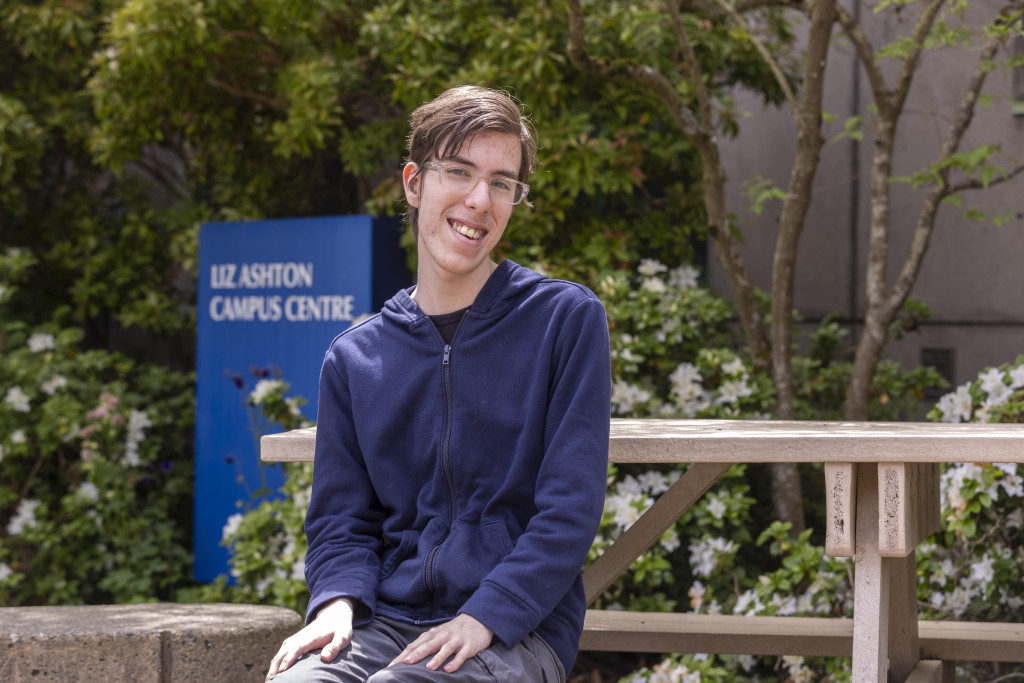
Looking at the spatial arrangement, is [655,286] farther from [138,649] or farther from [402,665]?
[402,665]

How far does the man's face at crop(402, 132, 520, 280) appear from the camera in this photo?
6.97ft

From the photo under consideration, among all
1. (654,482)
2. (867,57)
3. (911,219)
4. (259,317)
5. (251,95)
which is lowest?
(654,482)

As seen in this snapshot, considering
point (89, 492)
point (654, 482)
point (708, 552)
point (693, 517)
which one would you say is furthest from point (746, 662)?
point (89, 492)

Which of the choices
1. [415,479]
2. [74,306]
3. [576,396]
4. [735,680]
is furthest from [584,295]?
[74,306]

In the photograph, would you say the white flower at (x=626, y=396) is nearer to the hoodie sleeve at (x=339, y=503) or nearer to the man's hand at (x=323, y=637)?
the hoodie sleeve at (x=339, y=503)

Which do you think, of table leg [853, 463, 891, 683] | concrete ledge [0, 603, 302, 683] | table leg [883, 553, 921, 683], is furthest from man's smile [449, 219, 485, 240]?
table leg [883, 553, 921, 683]

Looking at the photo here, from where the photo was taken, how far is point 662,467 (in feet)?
14.3

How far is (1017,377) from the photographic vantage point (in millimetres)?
3570

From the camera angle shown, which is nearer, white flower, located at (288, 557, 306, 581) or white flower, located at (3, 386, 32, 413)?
white flower, located at (288, 557, 306, 581)

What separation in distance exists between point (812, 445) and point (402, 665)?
87 cm

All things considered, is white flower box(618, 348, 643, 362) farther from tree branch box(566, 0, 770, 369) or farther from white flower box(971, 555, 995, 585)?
white flower box(971, 555, 995, 585)

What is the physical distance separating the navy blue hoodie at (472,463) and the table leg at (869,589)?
0.59m

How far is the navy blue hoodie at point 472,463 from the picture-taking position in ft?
6.46

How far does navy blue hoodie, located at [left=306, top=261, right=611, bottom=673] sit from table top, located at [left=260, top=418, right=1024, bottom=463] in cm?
25
